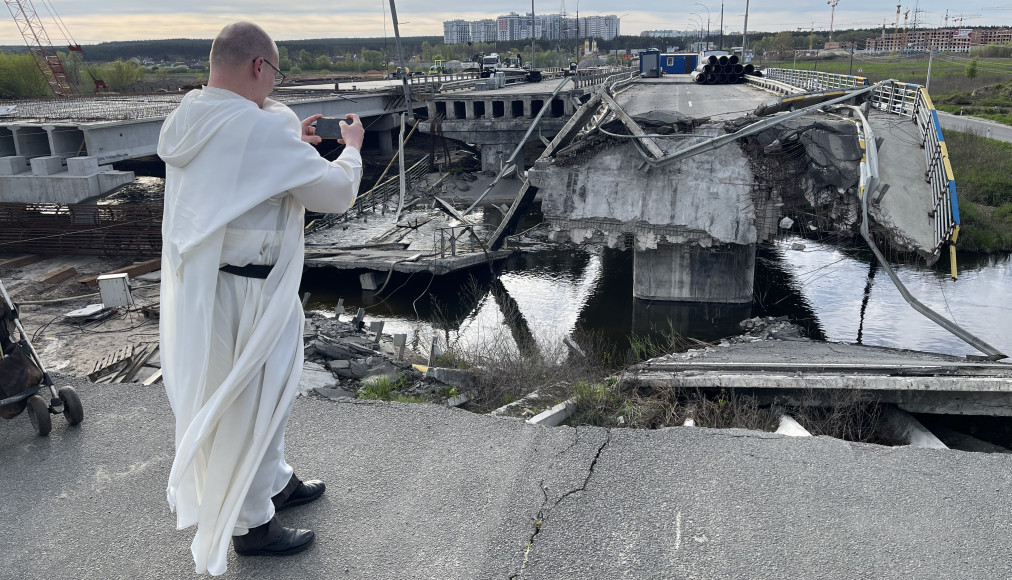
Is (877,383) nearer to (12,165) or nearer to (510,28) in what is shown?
(12,165)

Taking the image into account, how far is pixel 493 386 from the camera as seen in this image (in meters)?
6.33

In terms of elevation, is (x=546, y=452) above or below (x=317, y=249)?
above

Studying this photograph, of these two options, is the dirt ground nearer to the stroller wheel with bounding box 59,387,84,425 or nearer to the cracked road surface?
the stroller wheel with bounding box 59,387,84,425

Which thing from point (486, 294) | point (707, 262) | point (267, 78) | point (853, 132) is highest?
point (267, 78)

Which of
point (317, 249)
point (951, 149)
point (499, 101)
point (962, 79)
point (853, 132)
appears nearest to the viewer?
point (853, 132)

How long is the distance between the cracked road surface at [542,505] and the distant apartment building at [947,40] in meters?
107

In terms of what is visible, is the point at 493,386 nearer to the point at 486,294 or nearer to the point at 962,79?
the point at 486,294

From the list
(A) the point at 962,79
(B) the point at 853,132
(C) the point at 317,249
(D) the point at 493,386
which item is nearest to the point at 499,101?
(C) the point at 317,249

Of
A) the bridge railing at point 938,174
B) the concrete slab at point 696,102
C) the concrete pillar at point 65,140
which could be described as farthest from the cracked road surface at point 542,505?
the concrete pillar at point 65,140

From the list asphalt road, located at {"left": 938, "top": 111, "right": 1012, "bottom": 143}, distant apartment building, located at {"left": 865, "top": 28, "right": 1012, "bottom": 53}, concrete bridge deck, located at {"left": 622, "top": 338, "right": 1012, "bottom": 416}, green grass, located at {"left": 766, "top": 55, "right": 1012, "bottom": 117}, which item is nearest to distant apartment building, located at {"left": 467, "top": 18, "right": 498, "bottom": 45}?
distant apartment building, located at {"left": 865, "top": 28, "right": 1012, "bottom": 53}

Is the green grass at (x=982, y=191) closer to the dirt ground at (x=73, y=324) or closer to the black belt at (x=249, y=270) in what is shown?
the dirt ground at (x=73, y=324)

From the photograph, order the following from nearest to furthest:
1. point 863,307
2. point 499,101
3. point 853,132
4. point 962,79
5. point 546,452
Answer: point 546,452
point 853,132
point 863,307
point 499,101
point 962,79

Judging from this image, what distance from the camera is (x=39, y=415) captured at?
460cm

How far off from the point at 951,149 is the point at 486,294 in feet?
68.0
